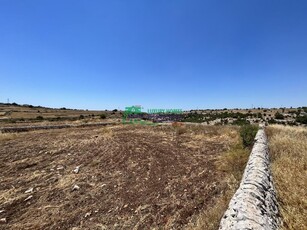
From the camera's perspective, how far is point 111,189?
6.59m

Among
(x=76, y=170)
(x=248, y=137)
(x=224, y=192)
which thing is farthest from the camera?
(x=248, y=137)

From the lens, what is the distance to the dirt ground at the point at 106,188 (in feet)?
16.1

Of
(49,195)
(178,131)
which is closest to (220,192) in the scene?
(49,195)

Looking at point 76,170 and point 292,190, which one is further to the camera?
point 76,170

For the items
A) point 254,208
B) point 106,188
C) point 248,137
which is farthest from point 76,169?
point 248,137

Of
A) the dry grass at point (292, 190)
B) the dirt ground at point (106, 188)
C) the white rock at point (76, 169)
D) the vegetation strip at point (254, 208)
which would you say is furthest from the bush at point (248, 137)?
the white rock at point (76, 169)

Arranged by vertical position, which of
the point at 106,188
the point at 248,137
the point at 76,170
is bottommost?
the point at 106,188

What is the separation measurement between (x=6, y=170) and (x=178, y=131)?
13913 mm

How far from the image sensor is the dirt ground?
4.90 meters

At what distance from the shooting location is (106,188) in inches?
262

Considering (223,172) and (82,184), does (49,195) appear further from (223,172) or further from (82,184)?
(223,172)

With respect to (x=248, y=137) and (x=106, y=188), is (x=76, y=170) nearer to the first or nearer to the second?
(x=106, y=188)

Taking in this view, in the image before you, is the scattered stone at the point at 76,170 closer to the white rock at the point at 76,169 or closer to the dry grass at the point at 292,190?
the white rock at the point at 76,169

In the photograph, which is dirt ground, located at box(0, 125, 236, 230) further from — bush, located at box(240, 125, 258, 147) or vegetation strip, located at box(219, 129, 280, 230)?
bush, located at box(240, 125, 258, 147)
